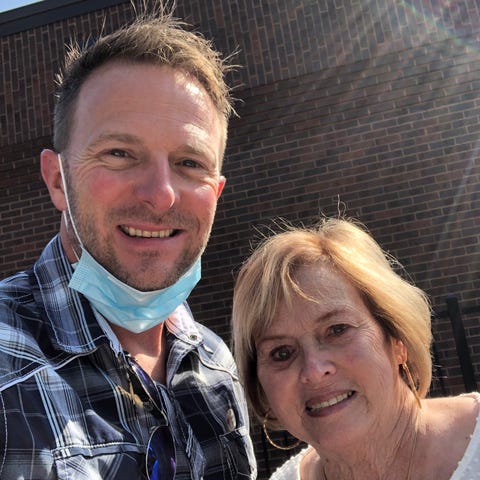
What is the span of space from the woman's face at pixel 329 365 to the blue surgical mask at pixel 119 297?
1.33 feet

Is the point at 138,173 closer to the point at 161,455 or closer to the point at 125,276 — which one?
the point at 125,276

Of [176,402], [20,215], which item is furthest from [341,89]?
[176,402]

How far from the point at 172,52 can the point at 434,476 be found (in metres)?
1.76

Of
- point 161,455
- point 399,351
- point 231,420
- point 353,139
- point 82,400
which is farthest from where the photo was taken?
point 353,139

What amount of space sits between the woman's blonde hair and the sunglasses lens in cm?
50

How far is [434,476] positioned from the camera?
6.63 feet

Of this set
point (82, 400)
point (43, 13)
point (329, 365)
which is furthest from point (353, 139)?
point (82, 400)

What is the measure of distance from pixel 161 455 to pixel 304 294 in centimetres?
75

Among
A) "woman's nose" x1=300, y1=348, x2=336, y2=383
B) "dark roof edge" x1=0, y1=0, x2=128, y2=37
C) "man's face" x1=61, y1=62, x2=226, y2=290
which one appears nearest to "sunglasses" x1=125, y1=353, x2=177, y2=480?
"man's face" x1=61, y1=62, x2=226, y2=290

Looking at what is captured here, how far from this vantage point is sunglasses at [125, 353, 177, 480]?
190 centimetres

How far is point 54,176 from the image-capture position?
88.2 inches

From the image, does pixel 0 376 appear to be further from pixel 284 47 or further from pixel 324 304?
pixel 284 47

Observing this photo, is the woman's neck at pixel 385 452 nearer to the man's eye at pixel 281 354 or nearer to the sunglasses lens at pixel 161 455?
the man's eye at pixel 281 354

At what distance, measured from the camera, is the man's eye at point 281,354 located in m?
2.27
